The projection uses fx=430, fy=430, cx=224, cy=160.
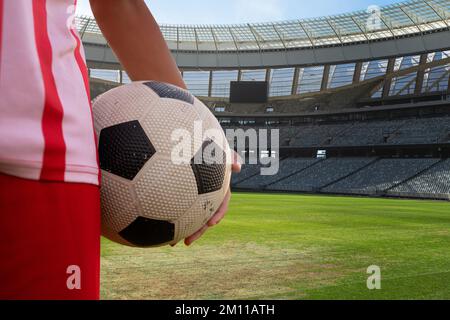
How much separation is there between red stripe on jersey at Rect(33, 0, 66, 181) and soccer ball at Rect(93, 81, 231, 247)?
0.37 metres

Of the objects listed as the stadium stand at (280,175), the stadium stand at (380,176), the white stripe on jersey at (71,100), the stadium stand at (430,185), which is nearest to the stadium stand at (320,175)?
the stadium stand at (280,175)

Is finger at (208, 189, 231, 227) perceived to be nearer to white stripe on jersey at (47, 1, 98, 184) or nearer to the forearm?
the forearm

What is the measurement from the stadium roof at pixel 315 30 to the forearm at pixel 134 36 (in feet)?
125

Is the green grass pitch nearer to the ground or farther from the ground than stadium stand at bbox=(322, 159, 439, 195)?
farther from the ground

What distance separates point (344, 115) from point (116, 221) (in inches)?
1939

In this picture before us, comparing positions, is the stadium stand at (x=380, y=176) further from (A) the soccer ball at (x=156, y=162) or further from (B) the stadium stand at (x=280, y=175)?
(A) the soccer ball at (x=156, y=162)

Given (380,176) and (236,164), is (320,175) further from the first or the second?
(236,164)

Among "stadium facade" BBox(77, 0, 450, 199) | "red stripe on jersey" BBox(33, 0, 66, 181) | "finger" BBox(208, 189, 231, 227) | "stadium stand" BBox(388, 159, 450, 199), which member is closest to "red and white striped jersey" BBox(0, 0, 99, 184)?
"red stripe on jersey" BBox(33, 0, 66, 181)

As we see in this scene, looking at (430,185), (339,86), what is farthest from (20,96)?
(339,86)

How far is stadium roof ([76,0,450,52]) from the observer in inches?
1409

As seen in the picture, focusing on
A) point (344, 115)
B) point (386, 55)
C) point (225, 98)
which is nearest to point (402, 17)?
point (386, 55)

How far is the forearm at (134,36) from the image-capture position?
164cm

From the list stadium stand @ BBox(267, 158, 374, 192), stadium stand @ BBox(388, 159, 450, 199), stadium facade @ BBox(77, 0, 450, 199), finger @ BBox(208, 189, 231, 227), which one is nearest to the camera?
finger @ BBox(208, 189, 231, 227)
